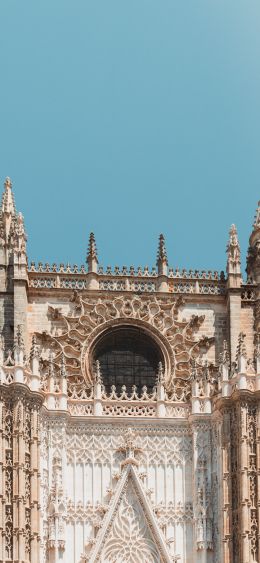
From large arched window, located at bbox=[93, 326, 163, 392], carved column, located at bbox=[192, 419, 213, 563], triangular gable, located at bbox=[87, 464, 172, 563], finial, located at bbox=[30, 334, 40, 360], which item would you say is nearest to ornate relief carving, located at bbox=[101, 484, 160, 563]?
triangular gable, located at bbox=[87, 464, 172, 563]

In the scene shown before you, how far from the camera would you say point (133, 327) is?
136 feet

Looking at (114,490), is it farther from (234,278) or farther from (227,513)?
(234,278)

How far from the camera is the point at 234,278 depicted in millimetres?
41781

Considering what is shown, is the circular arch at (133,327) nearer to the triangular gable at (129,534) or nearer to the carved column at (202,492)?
the carved column at (202,492)

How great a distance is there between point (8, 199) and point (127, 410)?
6.38 metres

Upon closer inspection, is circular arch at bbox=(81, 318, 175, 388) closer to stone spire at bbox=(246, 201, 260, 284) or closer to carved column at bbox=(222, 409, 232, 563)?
carved column at bbox=(222, 409, 232, 563)

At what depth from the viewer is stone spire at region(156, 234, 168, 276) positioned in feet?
138

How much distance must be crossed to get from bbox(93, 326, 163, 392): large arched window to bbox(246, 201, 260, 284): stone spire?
3065 mm

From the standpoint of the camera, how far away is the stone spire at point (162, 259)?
4206 cm

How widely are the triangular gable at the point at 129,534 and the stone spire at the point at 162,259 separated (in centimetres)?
550

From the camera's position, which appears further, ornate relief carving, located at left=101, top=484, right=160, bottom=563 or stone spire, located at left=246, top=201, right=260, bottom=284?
stone spire, located at left=246, top=201, right=260, bottom=284

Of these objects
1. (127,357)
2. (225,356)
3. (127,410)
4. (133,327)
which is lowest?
(127,410)

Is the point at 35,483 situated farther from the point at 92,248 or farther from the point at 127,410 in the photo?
the point at 92,248

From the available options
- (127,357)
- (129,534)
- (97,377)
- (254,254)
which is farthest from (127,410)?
(254,254)
